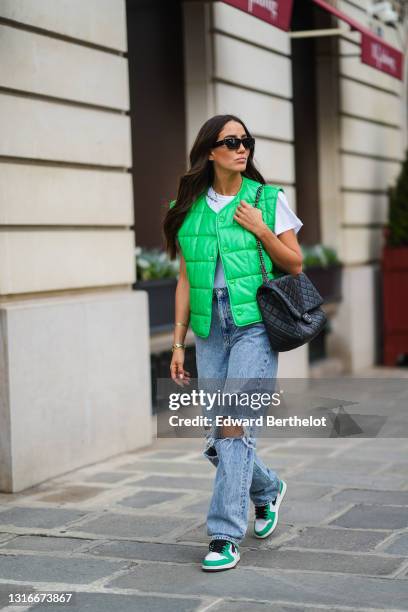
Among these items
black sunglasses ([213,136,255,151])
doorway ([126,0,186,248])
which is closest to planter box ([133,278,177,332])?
doorway ([126,0,186,248])

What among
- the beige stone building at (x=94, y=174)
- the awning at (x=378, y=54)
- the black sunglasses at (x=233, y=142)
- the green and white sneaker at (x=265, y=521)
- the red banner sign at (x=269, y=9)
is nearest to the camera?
the black sunglasses at (x=233, y=142)

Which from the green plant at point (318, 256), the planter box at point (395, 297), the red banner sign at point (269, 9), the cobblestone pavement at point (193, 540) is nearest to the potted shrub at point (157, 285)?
the cobblestone pavement at point (193, 540)

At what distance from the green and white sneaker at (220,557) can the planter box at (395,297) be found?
7947 mm

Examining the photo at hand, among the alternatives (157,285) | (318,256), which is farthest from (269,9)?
(318,256)

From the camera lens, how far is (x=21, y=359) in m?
6.22

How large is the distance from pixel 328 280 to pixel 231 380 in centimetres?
708

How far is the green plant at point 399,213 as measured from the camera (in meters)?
12.0

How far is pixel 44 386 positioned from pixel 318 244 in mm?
5962

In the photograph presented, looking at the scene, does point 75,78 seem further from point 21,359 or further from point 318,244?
point 318,244

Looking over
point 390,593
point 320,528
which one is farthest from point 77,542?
point 390,593

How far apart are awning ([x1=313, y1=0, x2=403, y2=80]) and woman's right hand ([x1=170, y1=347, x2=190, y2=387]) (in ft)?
20.2

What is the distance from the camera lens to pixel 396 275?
12.1m

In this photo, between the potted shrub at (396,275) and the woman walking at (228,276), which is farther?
the potted shrub at (396,275)

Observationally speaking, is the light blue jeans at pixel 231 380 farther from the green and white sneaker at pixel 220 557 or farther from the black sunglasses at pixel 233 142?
the black sunglasses at pixel 233 142
